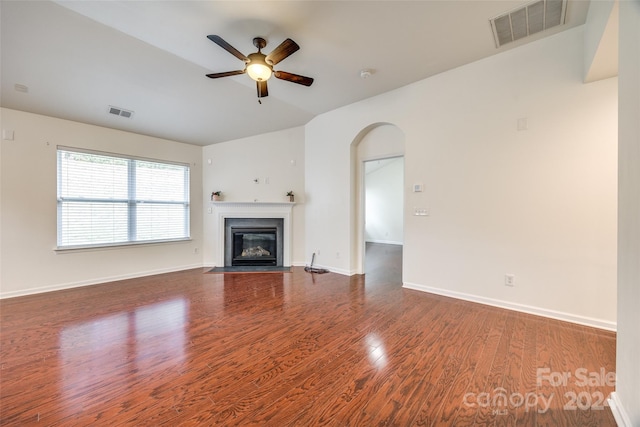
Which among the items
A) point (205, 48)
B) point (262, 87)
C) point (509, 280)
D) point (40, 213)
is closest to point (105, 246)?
point (40, 213)

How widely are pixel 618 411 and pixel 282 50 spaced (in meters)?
3.45

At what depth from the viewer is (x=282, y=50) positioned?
7.77ft

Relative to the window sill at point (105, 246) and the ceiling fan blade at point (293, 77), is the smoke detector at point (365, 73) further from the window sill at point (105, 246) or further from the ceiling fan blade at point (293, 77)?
the window sill at point (105, 246)

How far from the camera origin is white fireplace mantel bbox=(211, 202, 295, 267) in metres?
5.30

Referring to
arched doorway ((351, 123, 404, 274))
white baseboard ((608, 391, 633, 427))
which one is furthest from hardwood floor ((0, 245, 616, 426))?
arched doorway ((351, 123, 404, 274))

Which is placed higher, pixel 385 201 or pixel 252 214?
pixel 385 201

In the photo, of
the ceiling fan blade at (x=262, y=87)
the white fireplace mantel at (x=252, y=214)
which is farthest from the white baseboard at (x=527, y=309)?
the ceiling fan blade at (x=262, y=87)

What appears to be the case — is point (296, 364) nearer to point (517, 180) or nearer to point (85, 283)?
point (517, 180)

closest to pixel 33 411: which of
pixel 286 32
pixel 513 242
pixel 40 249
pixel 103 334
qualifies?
pixel 103 334

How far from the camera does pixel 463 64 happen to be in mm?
3203

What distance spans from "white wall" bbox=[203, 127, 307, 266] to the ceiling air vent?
11.3 ft

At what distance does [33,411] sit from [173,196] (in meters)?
4.17

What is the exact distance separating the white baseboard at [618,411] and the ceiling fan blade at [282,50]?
331 centimetres

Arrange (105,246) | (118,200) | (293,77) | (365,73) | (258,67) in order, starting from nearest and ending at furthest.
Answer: (258,67) → (293,77) → (365,73) → (105,246) → (118,200)
